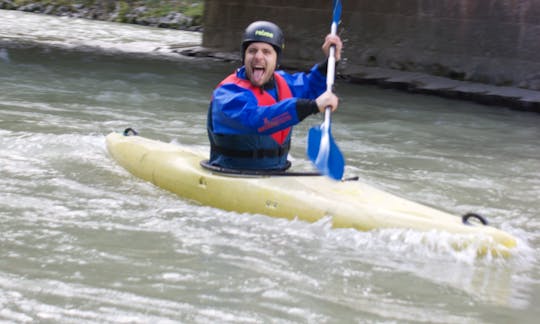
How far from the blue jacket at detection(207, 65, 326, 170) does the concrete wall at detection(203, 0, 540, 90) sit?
6.66 m

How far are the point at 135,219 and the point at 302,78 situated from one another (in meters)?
1.31

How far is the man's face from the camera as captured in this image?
4578mm

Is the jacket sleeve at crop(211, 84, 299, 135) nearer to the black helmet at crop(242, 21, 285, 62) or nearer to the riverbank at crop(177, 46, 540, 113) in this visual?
the black helmet at crop(242, 21, 285, 62)

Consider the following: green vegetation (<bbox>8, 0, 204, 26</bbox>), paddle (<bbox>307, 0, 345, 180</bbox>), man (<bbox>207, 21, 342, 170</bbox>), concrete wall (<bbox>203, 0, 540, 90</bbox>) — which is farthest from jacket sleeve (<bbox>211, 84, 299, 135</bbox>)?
green vegetation (<bbox>8, 0, 204, 26</bbox>)

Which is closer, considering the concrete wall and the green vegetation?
the concrete wall

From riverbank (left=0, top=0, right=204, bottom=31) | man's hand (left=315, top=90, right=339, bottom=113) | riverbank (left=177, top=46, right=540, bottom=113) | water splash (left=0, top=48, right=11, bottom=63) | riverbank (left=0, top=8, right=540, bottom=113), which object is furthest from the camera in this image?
riverbank (left=0, top=0, right=204, bottom=31)

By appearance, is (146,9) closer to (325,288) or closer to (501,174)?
(501,174)

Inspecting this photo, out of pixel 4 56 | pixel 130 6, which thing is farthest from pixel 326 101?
pixel 130 6

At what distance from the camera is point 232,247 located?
4008 mm

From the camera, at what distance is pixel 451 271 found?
12.5 ft

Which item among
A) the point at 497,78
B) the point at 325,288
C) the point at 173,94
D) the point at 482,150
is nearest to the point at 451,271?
the point at 325,288

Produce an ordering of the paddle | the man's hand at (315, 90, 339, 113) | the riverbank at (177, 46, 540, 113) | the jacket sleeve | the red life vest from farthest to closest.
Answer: the riverbank at (177, 46, 540, 113) < the red life vest < the paddle < the jacket sleeve < the man's hand at (315, 90, 339, 113)

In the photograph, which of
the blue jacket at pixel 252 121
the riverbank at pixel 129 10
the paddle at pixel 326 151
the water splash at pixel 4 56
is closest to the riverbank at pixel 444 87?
the water splash at pixel 4 56

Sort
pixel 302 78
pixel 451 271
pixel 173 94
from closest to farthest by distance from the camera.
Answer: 1. pixel 451 271
2. pixel 302 78
3. pixel 173 94
